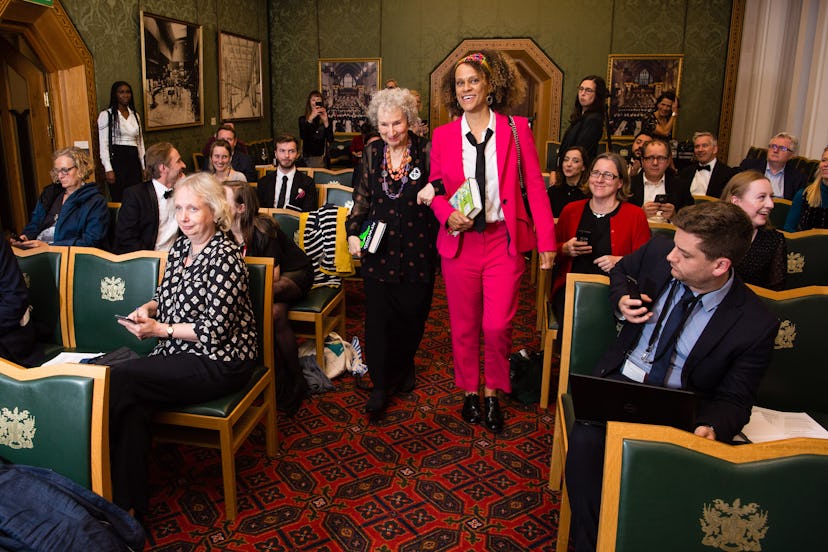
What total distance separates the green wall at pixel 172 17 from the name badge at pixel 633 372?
6513 mm

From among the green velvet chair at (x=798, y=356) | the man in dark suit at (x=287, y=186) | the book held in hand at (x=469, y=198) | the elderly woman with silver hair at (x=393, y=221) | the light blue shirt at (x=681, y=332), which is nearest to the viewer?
the light blue shirt at (x=681, y=332)

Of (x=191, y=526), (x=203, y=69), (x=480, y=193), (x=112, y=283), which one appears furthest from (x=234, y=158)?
(x=191, y=526)

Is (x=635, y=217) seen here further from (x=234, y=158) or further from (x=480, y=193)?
(x=234, y=158)

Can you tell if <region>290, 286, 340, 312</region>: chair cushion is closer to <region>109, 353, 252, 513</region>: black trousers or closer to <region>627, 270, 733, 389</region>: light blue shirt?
<region>109, 353, 252, 513</region>: black trousers

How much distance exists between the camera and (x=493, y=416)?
3.42 metres

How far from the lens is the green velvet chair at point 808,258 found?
338 centimetres

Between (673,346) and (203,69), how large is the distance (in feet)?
27.5

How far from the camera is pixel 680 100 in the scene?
1017 centimetres

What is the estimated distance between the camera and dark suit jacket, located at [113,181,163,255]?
413 cm

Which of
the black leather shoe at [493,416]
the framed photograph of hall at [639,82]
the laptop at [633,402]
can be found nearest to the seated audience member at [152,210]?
the black leather shoe at [493,416]

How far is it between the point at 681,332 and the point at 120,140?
652 cm

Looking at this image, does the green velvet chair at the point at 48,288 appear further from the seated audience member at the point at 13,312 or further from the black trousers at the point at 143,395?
the black trousers at the point at 143,395

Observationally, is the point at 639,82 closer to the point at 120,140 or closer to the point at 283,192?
the point at 283,192

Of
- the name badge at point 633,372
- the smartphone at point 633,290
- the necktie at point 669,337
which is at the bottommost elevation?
the name badge at point 633,372
